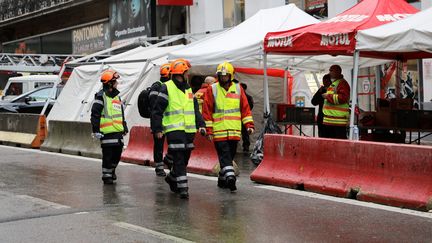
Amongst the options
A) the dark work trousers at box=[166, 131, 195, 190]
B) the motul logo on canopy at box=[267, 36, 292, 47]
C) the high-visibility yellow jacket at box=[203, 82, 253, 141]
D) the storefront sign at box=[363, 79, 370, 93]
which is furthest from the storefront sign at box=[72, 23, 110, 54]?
the dark work trousers at box=[166, 131, 195, 190]

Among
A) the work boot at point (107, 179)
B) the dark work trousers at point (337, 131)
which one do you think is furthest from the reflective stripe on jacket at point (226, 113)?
the dark work trousers at point (337, 131)

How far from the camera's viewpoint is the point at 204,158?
39.4 ft

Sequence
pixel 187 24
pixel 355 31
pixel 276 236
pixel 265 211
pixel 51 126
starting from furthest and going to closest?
pixel 187 24, pixel 51 126, pixel 355 31, pixel 265 211, pixel 276 236

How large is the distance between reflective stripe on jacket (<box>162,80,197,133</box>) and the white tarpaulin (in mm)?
4509

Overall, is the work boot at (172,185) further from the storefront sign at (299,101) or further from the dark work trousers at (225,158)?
the storefront sign at (299,101)

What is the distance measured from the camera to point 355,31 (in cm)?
1139

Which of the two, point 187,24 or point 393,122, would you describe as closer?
point 393,122

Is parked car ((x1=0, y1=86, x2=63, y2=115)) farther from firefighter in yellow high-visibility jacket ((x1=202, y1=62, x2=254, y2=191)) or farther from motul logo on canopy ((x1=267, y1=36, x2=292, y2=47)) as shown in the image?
firefighter in yellow high-visibility jacket ((x1=202, y1=62, x2=254, y2=191))

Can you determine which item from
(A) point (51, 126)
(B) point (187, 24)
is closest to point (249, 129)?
(A) point (51, 126)

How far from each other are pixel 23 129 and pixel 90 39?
58.2 feet

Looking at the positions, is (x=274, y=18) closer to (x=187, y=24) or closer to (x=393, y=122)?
(x=393, y=122)

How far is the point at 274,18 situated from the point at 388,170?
739 centimetres

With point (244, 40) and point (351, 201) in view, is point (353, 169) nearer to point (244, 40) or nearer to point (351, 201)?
point (351, 201)

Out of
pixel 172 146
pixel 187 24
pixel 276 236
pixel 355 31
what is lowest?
pixel 276 236
